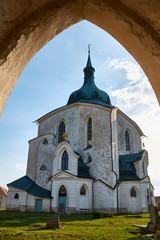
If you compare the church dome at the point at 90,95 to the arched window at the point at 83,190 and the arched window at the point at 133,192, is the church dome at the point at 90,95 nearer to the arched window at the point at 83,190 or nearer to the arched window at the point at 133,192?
the arched window at the point at 133,192

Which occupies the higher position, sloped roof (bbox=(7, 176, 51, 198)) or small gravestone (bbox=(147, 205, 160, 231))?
sloped roof (bbox=(7, 176, 51, 198))

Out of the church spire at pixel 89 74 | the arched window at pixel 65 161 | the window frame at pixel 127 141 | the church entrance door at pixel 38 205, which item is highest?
the church spire at pixel 89 74

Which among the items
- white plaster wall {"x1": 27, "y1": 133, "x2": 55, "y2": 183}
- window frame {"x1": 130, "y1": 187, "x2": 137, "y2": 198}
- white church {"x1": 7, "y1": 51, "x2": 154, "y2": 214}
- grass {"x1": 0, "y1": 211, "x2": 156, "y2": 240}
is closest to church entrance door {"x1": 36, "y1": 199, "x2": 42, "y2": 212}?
white church {"x1": 7, "y1": 51, "x2": 154, "y2": 214}

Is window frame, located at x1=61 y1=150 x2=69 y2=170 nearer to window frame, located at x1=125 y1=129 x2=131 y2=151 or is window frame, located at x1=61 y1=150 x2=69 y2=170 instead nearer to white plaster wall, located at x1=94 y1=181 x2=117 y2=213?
white plaster wall, located at x1=94 y1=181 x2=117 y2=213

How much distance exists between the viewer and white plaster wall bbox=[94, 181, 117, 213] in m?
22.7

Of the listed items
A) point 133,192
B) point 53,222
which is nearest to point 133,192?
point 133,192

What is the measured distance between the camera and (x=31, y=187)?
81.3ft

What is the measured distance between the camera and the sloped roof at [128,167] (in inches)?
990

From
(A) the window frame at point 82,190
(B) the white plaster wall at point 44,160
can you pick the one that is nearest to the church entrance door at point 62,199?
(A) the window frame at point 82,190

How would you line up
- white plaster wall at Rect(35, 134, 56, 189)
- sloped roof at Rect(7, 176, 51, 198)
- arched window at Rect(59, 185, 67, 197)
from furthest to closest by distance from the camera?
1. white plaster wall at Rect(35, 134, 56, 189)
2. sloped roof at Rect(7, 176, 51, 198)
3. arched window at Rect(59, 185, 67, 197)

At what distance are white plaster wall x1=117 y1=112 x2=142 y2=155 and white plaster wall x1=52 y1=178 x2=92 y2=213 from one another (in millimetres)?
8442

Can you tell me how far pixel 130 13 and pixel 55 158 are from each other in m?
23.1

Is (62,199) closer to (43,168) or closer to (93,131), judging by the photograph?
(43,168)

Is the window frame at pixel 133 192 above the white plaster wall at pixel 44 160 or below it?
below
